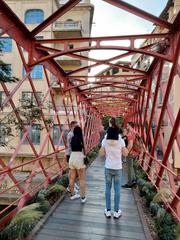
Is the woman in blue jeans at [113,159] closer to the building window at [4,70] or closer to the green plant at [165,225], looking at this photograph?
the green plant at [165,225]

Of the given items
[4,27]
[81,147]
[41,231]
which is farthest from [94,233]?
[4,27]

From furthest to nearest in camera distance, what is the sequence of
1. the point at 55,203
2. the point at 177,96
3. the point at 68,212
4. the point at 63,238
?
the point at 177,96 → the point at 55,203 → the point at 68,212 → the point at 63,238

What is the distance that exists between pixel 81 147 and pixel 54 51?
216cm

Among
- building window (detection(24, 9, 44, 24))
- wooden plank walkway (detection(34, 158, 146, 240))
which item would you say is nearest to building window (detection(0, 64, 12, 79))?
wooden plank walkway (detection(34, 158, 146, 240))

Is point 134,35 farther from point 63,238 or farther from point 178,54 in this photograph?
point 63,238

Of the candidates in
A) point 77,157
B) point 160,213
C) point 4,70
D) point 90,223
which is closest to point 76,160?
point 77,157

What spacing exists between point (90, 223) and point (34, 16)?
931 inches

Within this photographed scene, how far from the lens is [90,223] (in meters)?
4.60

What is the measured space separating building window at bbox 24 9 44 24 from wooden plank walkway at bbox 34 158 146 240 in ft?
72.4

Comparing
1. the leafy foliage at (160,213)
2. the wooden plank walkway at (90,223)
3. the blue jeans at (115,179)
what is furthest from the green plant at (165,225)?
the blue jeans at (115,179)

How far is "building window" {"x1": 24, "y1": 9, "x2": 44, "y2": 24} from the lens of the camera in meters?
24.6

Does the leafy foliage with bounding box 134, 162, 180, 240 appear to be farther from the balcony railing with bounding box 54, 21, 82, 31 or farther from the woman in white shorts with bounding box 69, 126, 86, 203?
the balcony railing with bounding box 54, 21, 82, 31

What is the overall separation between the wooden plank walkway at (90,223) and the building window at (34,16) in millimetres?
22065

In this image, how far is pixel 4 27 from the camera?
436 centimetres
